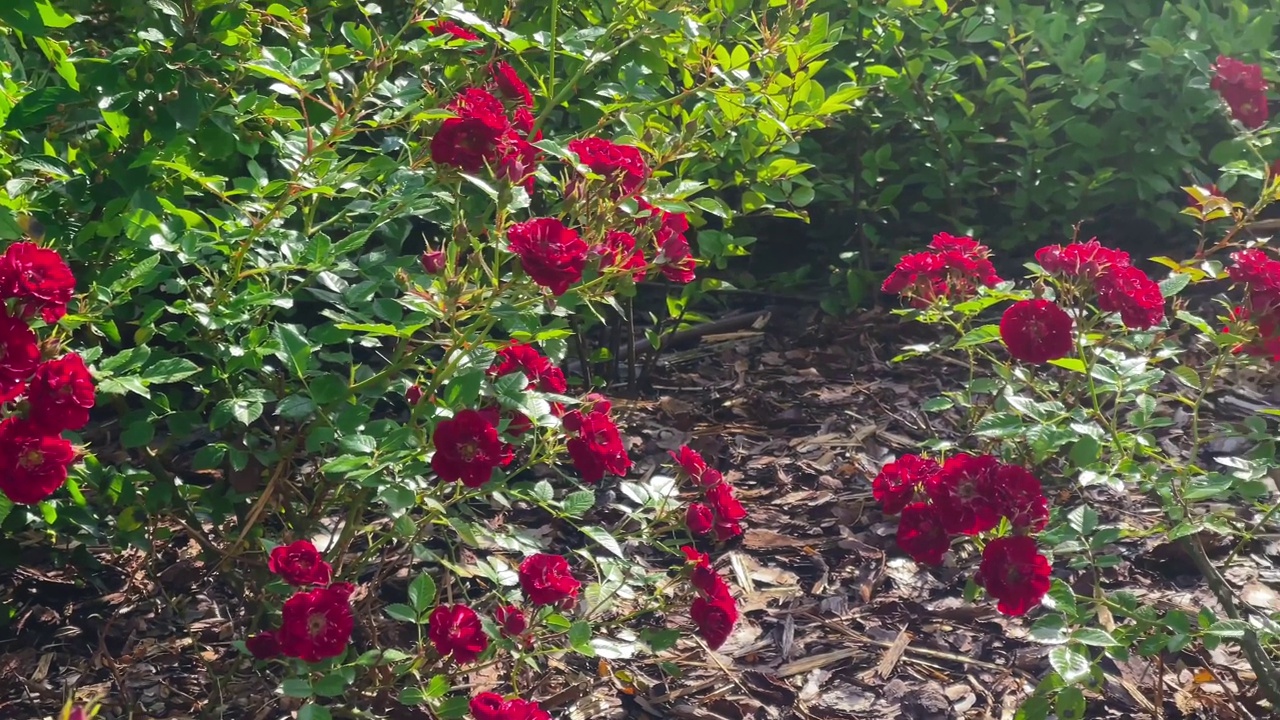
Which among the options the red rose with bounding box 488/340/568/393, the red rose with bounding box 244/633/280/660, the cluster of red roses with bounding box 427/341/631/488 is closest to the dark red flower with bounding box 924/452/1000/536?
the cluster of red roses with bounding box 427/341/631/488

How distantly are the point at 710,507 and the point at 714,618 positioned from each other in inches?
7.8

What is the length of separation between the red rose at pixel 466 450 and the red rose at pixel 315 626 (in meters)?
0.26

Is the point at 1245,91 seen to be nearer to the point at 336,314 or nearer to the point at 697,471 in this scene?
the point at 697,471

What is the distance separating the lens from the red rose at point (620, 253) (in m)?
1.80

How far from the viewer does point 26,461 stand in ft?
5.17

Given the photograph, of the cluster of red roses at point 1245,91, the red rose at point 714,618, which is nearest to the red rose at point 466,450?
the red rose at point 714,618

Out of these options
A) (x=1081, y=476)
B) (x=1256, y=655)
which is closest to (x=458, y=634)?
(x=1081, y=476)

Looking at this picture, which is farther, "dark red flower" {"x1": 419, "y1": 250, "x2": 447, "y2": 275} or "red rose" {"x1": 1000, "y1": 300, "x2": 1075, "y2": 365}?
"red rose" {"x1": 1000, "y1": 300, "x2": 1075, "y2": 365}

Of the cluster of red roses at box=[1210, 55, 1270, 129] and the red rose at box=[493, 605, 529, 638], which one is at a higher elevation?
the cluster of red roses at box=[1210, 55, 1270, 129]

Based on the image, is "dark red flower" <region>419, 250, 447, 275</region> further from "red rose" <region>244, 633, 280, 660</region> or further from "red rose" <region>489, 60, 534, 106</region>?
"red rose" <region>244, 633, 280, 660</region>

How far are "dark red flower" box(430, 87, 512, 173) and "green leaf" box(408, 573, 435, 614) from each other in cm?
70

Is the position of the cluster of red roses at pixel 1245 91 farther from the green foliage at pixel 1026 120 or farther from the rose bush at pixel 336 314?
the rose bush at pixel 336 314

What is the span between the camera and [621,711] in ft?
7.55

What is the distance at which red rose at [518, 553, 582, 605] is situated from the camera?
6.03ft
